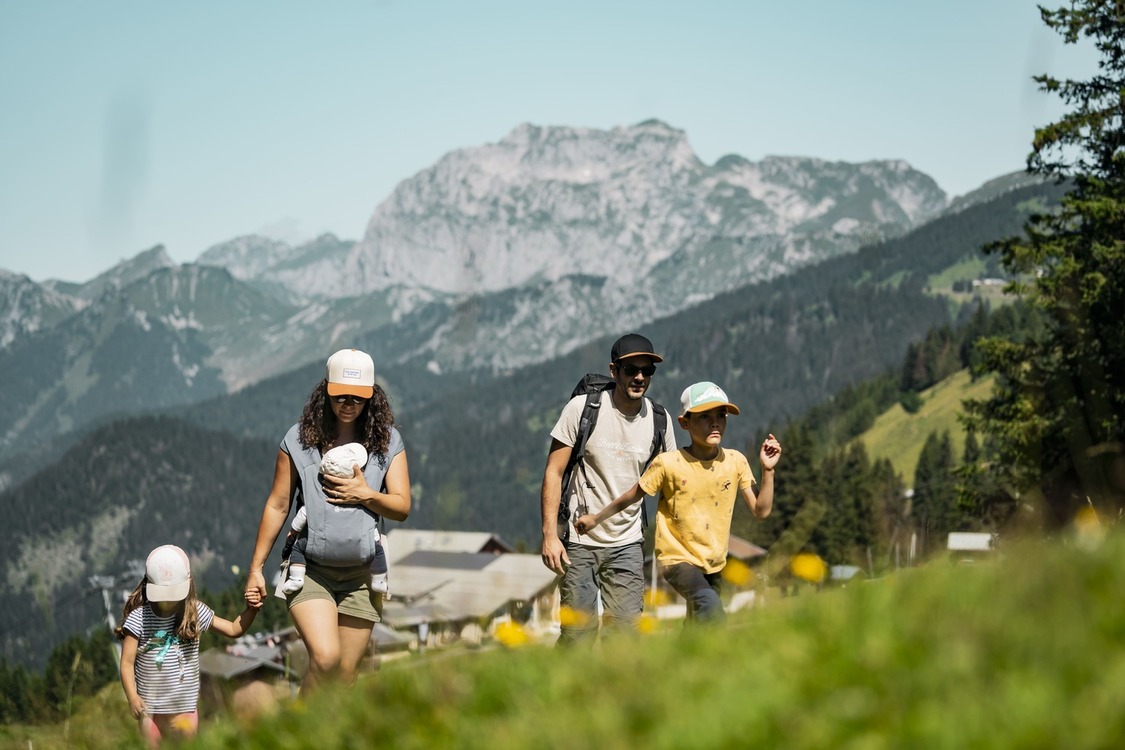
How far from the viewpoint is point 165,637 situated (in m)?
7.06

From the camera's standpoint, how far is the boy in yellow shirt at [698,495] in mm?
7656

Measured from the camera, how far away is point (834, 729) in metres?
2.60

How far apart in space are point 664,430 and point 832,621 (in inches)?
202

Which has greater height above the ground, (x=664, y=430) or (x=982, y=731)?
(x=664, y=430)

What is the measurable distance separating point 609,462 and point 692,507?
2.38 ft

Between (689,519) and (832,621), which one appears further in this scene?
(689,519)

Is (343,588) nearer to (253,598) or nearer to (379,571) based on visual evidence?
(379,571)

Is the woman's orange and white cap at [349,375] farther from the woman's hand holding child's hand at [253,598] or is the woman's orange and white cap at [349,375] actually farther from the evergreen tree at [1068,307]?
the evergreen tree at [1068,307]

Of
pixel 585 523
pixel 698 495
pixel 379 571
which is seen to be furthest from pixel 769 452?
pixel 379 571

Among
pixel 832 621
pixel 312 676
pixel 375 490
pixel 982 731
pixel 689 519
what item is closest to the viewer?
pixel 982 731

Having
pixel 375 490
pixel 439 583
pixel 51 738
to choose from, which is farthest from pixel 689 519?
pixel 51 738

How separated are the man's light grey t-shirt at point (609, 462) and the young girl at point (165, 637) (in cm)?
234

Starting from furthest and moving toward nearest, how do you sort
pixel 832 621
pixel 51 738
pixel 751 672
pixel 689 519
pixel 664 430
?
pixel 664 430, pixel 689 519, pixel 51 738, pixel 832 621, pixel 751 672

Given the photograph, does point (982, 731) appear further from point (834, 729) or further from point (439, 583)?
point (439, 583)
